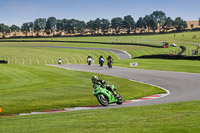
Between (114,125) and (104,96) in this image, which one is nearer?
(114,125)

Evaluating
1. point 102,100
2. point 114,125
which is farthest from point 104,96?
point 114,125

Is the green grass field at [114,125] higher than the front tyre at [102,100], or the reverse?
the green grass field at [114,125]

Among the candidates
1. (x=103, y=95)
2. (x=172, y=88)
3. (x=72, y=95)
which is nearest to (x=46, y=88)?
(x=72, y=95)

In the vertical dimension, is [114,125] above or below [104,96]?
above

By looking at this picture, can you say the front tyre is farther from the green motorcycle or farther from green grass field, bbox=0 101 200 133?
green grass field, bbox=0 101 200 133

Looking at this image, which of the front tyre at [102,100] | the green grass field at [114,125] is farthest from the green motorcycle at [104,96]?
the green grass field at [114,125]

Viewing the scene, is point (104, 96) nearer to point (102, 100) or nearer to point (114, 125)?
point (102, 100)

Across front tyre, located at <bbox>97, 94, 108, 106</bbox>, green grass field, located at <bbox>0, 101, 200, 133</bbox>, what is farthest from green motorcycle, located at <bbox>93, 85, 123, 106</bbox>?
green grass field, located at <bbox>0, 101, 200, 133</bbox>

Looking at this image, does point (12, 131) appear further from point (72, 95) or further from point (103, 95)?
point (72, 95)

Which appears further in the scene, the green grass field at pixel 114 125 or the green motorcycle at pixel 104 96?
the green motorcycle at pixel 104 96

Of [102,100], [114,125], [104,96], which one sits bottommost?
[102,100]

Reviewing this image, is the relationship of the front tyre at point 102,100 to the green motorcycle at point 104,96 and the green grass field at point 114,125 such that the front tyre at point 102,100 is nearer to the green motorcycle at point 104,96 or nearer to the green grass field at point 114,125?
the green motorcycle at point 104,96

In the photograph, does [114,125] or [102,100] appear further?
[102,100]

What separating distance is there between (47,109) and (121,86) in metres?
8.54
